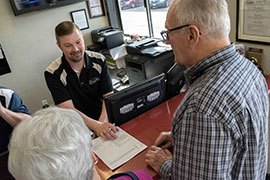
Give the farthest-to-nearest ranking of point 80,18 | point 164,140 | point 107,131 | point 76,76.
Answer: point 80,18, point 76,76, point 107,131, point 164,140

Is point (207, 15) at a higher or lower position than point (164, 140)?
higher

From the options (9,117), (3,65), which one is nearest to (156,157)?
(9,117)

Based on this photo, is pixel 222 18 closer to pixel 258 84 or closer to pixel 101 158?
pixel 258 84

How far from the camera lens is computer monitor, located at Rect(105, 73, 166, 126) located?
143cm

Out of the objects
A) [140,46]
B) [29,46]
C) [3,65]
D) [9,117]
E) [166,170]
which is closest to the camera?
[166,170]

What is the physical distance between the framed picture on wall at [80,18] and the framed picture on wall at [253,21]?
2083 mm

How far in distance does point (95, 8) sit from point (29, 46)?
3.41 feet

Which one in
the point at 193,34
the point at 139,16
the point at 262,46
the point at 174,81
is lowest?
the point at 174,81

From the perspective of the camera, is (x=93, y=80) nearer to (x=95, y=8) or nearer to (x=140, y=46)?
(x=140, y=46)

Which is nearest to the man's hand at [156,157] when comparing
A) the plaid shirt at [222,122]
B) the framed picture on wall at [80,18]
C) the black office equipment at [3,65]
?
the plaid shirt at [222,122]

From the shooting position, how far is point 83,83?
1960 millimetres

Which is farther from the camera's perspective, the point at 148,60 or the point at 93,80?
the point at 148,60

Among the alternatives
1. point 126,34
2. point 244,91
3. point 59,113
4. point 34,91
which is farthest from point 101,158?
point 126,34

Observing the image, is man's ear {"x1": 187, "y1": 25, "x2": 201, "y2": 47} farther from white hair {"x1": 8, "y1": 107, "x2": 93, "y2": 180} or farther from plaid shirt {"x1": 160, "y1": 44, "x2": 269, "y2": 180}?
white hair {"x1": 8, "y1": 107, "x2": 93, "y2": 180}
